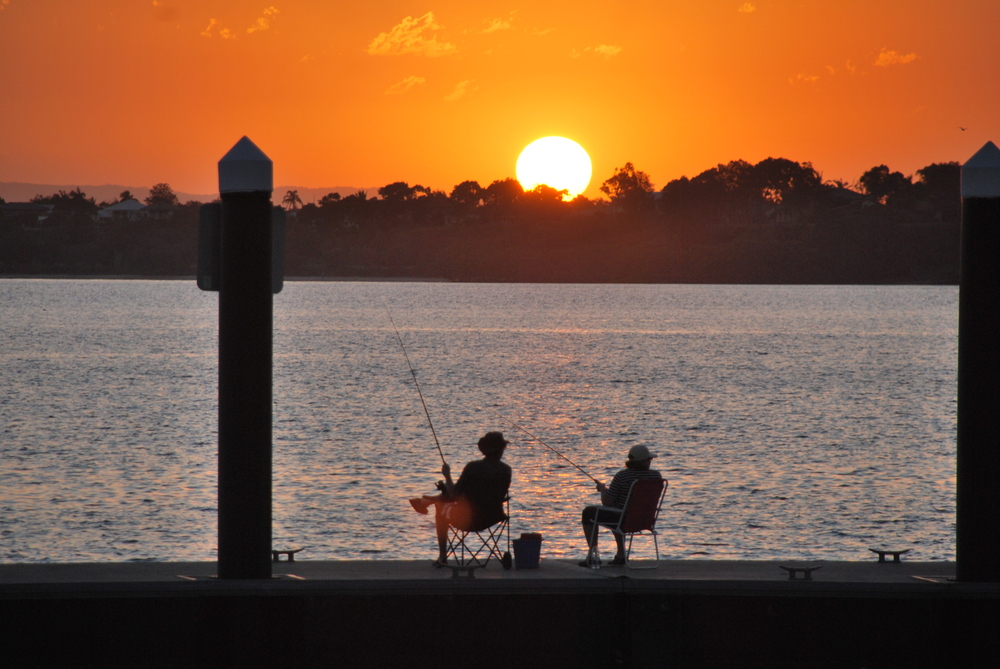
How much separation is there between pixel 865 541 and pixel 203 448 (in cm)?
1443

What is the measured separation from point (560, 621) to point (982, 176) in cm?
327

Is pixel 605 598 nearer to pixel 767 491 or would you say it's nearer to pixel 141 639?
pixel 141 639

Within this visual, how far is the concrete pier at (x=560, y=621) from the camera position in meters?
5.80

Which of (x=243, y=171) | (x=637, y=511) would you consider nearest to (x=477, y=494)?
(x=637, y=511)

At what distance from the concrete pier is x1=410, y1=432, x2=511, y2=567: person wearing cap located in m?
1.28

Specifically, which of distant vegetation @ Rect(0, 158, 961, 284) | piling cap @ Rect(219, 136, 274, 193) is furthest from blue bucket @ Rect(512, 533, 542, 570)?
distant vegetation @ Rect(0, 158, 961, 284)

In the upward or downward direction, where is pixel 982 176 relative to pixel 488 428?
upward

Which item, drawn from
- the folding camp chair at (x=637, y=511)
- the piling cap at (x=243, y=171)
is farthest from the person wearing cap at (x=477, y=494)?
the piling cap at (x=243, y=171)

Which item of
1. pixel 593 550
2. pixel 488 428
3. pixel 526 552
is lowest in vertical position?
pixel 488 428

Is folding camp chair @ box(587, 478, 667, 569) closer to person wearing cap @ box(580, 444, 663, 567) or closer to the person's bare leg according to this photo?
person wearing cap @ box(580, 444, 663, 567)

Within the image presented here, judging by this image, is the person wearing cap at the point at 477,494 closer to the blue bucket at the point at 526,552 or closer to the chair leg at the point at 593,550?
the chair leg at the point at 593,550

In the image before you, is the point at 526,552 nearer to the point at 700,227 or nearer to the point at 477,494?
the point at 477,494

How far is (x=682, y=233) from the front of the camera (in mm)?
188625

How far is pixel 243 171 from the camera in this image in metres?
5.72
